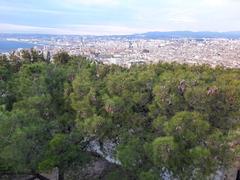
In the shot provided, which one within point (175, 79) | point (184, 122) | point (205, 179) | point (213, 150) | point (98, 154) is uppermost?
point (175, 79)

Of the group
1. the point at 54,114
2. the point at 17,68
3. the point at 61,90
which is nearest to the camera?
the point at 54,114

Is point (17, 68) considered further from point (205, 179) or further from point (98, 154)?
point (205, 179)

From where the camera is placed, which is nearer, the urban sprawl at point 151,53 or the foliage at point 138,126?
the foliage at point 138,126

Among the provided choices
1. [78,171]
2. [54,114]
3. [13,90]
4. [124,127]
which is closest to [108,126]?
[124,127]

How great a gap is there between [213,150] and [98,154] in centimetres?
475

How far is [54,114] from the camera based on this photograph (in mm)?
12703

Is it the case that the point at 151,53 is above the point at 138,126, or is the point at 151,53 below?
below

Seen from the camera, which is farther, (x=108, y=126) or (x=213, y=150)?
(x=108, y=126)

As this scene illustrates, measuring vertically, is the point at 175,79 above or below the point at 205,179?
above

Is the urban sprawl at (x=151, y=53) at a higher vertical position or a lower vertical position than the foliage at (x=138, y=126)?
lower

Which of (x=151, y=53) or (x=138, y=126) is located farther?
(x=151, y=53)

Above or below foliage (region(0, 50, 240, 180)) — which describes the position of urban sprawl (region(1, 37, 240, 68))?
below

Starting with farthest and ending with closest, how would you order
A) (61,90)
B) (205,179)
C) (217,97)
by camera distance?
(61,90) < (217,97) < (205,179)

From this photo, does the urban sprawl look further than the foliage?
Yes
